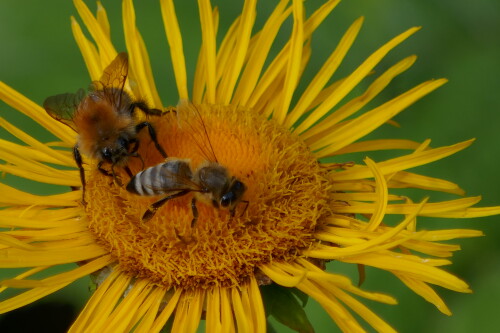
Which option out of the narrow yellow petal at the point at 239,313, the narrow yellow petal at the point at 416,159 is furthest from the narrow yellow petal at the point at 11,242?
the narrow yellow petal at the point at 416,159

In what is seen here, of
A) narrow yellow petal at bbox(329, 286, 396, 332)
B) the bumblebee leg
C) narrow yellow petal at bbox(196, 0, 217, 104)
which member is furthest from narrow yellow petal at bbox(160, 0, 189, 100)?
narrow yellow petal at bbox(329, 286, 396, 332)

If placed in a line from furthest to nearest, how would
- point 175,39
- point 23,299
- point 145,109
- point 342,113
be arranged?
1. point 175,39
2. point 342,113
3. point 145,109
4. point 23,299

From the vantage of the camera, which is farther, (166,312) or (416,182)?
(416,182)

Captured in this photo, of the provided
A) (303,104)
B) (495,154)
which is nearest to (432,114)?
(495,154)

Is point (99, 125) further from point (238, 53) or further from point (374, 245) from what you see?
point (374, 245)

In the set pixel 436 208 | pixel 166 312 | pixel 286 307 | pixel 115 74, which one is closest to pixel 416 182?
pixel 436 208

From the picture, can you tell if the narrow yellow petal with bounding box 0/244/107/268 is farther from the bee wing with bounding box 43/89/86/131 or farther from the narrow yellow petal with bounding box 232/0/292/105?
the narrow yellow petal with bounding box 232/0/292/105

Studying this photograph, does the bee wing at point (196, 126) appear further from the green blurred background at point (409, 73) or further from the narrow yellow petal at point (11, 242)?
the green blurred background at point (409, 73)
